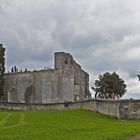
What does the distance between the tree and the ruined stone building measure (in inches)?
292

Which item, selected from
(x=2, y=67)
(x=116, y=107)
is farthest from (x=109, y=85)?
(x=116, y=107)

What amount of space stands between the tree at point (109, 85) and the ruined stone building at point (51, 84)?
741 cm

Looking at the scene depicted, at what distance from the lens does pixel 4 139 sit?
3569 cm

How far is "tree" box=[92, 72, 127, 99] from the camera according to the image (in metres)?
→ 114

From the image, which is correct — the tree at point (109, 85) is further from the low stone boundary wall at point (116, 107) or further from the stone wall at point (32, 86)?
the low stone boundary wall at point (116, 107)

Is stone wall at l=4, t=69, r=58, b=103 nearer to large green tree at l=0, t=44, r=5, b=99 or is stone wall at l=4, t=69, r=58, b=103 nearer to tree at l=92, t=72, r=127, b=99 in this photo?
large green tree at l=0, t=44, r=5, b=99

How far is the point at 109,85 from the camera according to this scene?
115000 millimetres

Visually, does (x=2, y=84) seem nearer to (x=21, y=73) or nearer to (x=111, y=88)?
(x=21, y=73)

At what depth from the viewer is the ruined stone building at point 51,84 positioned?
118 metres

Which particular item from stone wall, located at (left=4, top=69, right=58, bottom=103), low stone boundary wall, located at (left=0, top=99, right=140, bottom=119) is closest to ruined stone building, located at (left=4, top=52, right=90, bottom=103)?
stone wall, located at (left=4, top=69, right=58, bottom=103)

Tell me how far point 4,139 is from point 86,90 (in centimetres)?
9341

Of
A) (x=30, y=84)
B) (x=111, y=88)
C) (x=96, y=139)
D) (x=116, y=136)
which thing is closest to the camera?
(x=96, y=139)

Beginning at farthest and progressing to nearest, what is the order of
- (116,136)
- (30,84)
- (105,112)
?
(30,84)
(105,112)
(116,136)

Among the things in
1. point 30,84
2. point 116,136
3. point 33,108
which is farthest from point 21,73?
point 116,136
